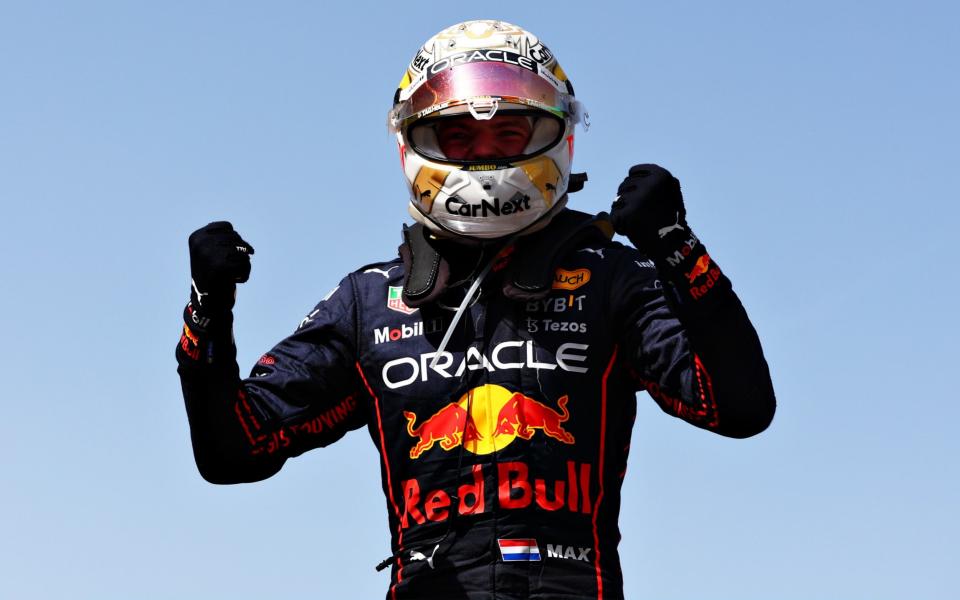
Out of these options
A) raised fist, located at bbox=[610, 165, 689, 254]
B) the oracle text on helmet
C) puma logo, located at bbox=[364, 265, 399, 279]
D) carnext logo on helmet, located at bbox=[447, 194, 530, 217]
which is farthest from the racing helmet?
raised fist, located at bbox=[610, 165, 689, 254]

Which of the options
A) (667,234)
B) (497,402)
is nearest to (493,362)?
(497,402)

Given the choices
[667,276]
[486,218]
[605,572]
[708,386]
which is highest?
[486,218]

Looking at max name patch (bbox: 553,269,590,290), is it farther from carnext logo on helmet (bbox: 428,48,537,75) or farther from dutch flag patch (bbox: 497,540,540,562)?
dutch flag patch (bbox: 497,540,540,562)

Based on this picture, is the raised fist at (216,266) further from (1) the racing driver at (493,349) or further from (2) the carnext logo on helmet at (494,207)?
(2) the carnext logo on helmet at (494,207)

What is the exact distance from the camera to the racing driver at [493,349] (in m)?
7.68

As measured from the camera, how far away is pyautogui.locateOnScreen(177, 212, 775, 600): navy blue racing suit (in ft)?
25.3

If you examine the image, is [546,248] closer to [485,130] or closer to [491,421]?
[485,130]

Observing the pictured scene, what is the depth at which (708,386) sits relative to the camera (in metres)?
7.65

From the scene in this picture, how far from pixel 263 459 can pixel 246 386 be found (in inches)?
15.9

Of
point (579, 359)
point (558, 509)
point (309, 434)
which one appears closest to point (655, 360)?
point (579, 359)

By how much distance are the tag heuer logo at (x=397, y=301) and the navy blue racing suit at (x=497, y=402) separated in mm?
12

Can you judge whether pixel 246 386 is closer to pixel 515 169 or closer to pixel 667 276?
pixel 515 169

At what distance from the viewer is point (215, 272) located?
8.05 meters

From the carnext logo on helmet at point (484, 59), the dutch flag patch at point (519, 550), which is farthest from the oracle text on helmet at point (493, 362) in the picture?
the carnext logo on helmet at point (484, 59)
